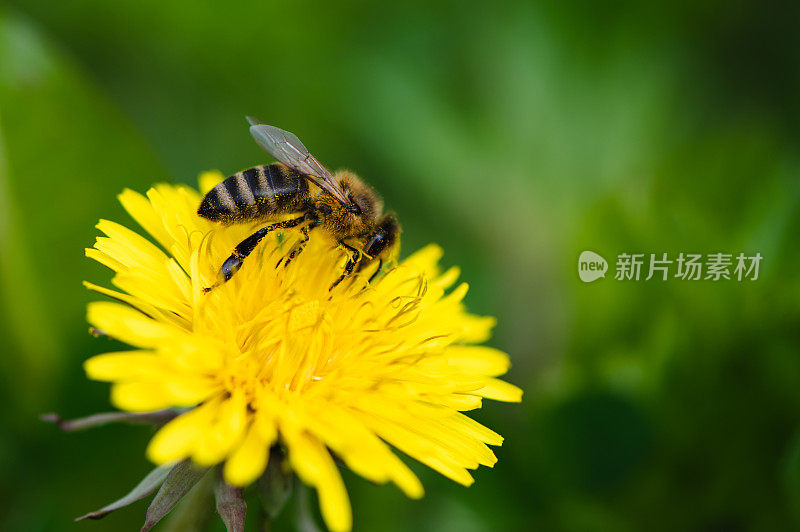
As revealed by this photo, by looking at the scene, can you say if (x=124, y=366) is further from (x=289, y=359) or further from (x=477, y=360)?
(x=477, y=360)

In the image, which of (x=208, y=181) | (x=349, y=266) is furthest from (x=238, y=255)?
(x=208, y=181)

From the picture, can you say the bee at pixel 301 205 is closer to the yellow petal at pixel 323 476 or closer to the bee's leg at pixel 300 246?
the bee's leg at pixel 300 246

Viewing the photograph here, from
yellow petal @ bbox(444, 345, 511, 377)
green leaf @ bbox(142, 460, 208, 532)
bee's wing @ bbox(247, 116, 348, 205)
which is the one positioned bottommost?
green leaf @ bbox(142, 460, 208, 532)

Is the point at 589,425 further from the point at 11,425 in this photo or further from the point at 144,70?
the point at 144,70

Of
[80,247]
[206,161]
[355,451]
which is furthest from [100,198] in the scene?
[355,451]

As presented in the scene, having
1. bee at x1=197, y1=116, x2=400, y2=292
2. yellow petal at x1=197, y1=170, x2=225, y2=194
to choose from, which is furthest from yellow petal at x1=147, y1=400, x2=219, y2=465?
yellow petal at x1=197, y1=170, x2=225, y2=194

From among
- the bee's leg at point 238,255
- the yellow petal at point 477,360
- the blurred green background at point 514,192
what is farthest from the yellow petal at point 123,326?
the blurred green background at point 514,192

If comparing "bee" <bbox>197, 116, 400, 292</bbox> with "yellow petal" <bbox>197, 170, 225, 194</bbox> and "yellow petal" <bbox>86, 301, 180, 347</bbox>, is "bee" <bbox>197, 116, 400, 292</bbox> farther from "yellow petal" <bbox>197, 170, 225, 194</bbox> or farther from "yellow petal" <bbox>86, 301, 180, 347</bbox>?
"yellow petal" <bbox>86, 301, 180, 347</bbox>
